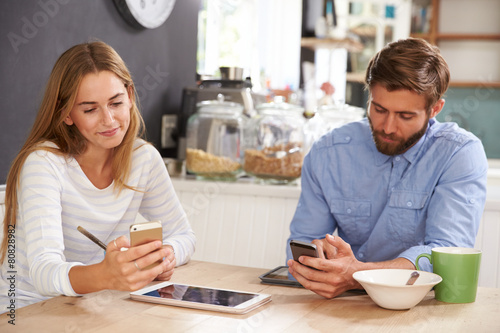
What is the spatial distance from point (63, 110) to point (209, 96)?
123 centimetres

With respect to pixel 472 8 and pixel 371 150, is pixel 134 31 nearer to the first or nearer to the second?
pixel 371 150

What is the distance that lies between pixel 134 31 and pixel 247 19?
135 inches

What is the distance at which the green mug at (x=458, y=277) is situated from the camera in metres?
1.26

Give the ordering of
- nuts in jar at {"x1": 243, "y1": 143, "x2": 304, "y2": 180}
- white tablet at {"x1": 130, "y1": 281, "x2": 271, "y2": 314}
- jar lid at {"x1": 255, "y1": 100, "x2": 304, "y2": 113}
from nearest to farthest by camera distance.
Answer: white tablet at {"x1": 130, "y1": 281, "x2": 271, "y2": 314} → nuts in jar at {"x1": 243, "y1": 143, "x2": 304, "y2": 180} → jar lid at {"x1": 255, "y1": 100, "x2": 304, "y2": 113}

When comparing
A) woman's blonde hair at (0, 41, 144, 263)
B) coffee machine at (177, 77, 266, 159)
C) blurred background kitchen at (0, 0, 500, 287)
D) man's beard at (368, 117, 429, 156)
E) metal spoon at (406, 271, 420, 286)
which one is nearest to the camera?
metal spoon at (406, 271, 420, 286)

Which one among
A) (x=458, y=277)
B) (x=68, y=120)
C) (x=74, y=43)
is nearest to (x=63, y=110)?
(x=68, y=120)

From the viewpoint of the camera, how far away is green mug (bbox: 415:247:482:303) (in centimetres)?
126

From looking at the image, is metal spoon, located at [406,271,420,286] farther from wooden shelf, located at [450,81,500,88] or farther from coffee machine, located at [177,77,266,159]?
wooden shelf, located at [450,81,500,88]

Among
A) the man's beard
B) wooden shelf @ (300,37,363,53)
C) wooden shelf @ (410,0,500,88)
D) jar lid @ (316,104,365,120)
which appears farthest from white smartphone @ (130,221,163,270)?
wooden shelf @ (410,0,500,88)

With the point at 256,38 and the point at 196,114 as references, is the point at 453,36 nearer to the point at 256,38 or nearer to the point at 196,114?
the point at 256,38

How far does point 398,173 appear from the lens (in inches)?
69.7

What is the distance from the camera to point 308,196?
1.85 meters

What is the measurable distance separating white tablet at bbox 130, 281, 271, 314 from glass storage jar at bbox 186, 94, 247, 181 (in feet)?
4.19

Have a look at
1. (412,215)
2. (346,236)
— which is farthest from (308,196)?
(412,215)
